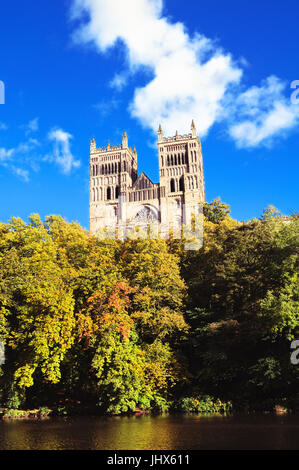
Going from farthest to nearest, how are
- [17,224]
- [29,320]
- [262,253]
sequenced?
[17,224]
[262,253]
[29,320]

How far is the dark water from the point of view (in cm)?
1357

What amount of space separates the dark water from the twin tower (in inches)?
2535

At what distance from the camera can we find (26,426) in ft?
62.3

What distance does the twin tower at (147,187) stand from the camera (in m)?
86.8

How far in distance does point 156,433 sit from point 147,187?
76.9 meters

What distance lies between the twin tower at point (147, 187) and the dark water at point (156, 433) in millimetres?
64392

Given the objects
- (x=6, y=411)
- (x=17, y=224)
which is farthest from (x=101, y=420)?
(x=17, y=224)
